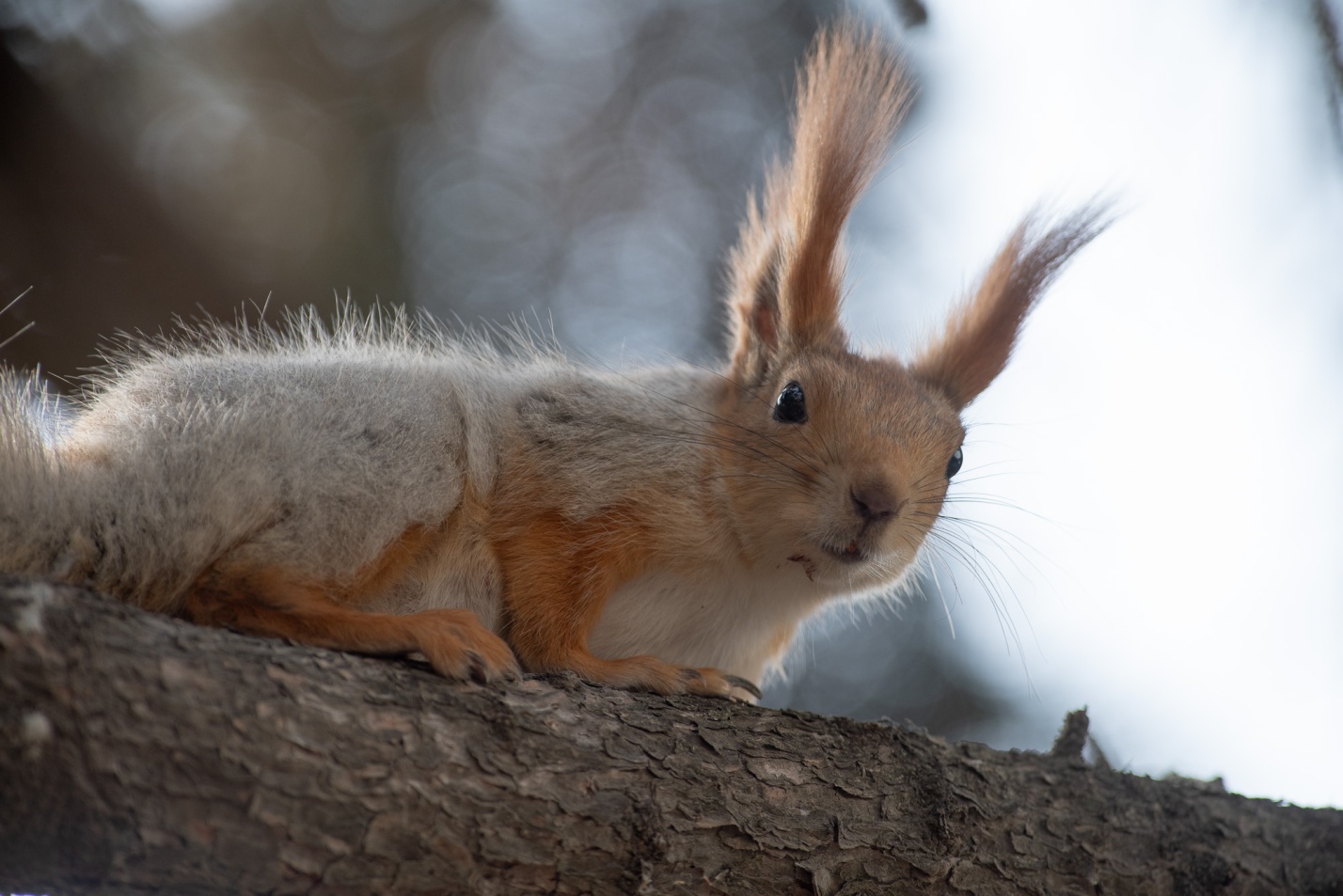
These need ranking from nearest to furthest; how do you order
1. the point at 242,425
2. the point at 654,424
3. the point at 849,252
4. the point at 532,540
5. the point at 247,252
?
the point at 242,425
the point at 532,540
the point at 654,424
the point at 849,252
the point at 247,252

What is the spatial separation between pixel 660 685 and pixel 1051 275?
6.66 feet

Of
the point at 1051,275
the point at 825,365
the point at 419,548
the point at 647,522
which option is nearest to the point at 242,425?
the point at 419,548

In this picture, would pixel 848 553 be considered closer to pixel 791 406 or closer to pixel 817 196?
pixel 791 406

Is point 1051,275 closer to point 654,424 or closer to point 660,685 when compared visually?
point 654,424

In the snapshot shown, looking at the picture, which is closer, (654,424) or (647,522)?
(647,522)

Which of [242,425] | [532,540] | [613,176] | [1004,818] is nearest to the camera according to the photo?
[242,425]

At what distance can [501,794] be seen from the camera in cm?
204

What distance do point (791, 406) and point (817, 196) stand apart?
68 centimetres

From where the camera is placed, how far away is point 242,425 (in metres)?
2.38

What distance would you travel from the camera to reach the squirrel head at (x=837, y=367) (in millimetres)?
2938

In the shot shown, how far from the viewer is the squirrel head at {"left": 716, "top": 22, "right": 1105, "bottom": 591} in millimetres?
2938

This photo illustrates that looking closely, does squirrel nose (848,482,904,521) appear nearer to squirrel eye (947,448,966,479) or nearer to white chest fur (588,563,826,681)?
white chest fur (588,563,826,681)

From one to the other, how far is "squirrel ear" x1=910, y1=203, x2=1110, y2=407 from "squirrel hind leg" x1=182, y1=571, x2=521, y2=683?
2.01 meters

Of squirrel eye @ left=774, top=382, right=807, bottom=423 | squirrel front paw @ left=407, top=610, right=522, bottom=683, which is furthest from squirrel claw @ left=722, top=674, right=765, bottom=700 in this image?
squirrel eye @ left=774, top=382, right=807, bottom=423
